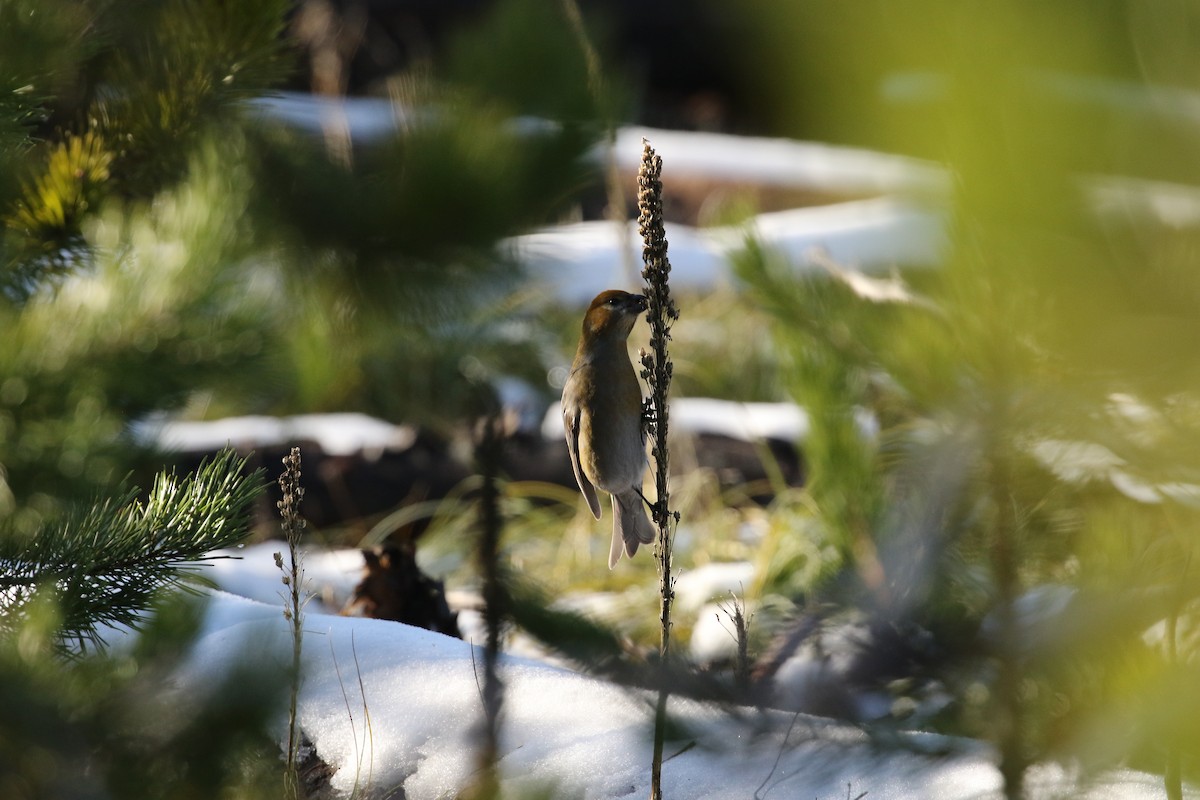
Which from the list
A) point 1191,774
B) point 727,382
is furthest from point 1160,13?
point 727,382

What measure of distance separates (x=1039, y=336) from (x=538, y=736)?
1035 millimetres

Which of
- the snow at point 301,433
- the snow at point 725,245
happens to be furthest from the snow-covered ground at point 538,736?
the snow at point 301,433

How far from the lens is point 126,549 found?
1.25 meters

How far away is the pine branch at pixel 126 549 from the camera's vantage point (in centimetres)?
124

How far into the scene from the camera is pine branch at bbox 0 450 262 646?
4.06 ft

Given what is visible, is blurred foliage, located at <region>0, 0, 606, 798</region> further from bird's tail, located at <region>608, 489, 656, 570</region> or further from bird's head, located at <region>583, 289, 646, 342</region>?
bird's tail, located at <region>608, 489, 656, 570</region>

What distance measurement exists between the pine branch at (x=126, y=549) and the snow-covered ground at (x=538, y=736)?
0.37ft

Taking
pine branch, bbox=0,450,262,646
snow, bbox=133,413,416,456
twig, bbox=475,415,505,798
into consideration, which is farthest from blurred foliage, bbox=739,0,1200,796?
snow, bbox=133,413,416,456

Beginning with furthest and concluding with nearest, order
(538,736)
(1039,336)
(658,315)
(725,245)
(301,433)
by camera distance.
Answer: (301,433)
(725,245)
(538,736)
(658,315)
(1039,336)

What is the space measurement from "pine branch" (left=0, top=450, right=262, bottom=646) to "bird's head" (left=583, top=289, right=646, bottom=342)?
1.86 feet

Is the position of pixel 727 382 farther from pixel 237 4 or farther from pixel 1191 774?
pixel 1191 774

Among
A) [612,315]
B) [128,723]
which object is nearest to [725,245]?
[612,315]

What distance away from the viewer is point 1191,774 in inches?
31.6

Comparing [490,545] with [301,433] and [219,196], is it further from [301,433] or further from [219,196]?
[301,433]
